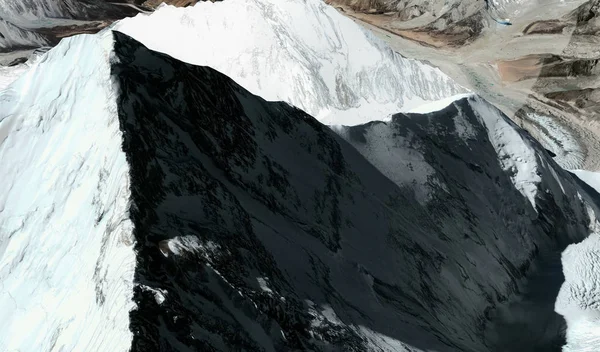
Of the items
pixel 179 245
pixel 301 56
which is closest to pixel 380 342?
pixel 179 245

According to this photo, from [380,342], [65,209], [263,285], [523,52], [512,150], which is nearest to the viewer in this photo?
[263,285]

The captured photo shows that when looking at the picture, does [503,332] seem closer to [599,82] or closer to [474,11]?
[599,82]

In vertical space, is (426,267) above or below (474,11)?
below

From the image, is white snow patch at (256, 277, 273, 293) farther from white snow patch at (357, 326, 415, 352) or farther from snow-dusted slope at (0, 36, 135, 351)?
snow-dusted slope at (0, 36, 135, 351)

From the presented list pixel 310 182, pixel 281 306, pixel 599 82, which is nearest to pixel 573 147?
pixel 599 82

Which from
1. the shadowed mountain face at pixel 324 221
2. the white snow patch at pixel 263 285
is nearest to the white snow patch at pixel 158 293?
the shadowed mountain face at pixel 324 221

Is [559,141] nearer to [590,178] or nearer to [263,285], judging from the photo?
[590,178]
